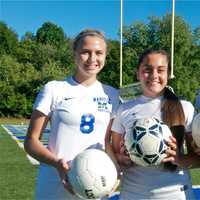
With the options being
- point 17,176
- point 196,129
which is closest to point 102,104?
point 196,129

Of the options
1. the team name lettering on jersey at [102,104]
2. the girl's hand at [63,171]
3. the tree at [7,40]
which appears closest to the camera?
the girl's hand at [63,171]

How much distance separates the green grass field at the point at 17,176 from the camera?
6.56 m

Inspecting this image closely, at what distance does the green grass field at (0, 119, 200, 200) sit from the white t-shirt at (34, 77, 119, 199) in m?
3.39

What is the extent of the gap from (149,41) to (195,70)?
5289 millimetres

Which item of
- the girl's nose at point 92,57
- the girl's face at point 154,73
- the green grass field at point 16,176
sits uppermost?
the girl's nose at point 92,57

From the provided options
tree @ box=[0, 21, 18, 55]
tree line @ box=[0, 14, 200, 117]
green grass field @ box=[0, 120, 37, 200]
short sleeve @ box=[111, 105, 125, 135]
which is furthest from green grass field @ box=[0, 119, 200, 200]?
tree @ box=[0, 21, 18, 55]

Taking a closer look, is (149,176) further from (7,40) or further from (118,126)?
(7,40)

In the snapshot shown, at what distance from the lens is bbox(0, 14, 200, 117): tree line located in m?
35.4

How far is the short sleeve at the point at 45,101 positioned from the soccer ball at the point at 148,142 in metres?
0.55

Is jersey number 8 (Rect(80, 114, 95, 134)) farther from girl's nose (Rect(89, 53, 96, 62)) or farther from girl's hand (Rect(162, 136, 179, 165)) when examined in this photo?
girl's hand (Rect(162, 136, 179, 165))

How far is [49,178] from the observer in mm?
3068

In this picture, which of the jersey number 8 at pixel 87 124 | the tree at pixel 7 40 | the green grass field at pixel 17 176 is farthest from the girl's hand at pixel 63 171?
the tree at pixel 7 40

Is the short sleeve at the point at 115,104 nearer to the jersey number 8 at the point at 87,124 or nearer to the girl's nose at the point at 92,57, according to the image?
the jersey number 8 at the point at 87,124

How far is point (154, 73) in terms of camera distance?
3.13 meters
